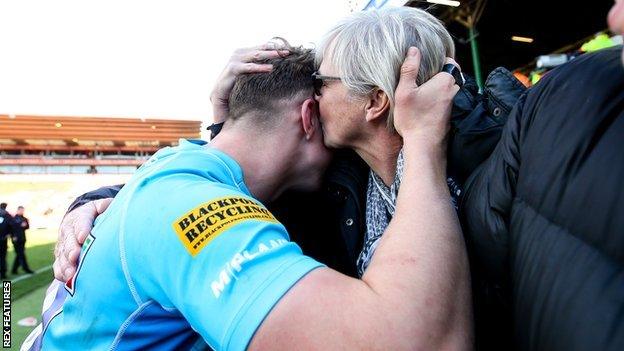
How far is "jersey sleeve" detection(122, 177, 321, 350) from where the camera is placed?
996 millimetres

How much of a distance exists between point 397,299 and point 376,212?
2.57ft

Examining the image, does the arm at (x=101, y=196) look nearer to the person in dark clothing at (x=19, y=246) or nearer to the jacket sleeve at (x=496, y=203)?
the jacket sleeve at (x=496, y=203)

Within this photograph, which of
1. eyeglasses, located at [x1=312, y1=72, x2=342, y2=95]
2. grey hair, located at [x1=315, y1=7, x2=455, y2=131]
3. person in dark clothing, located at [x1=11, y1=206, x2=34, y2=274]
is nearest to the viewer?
grey hair, located at [x1=315, y1=7, x2=455, y2=131]

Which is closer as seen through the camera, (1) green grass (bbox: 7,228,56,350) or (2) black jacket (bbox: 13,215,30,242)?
(1) green grass (bbox: 7,228,56,350)

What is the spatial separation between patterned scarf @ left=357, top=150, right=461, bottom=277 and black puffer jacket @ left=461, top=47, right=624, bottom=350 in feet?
1.98

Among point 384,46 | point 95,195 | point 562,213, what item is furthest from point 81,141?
point 562,213

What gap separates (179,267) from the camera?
109 cm

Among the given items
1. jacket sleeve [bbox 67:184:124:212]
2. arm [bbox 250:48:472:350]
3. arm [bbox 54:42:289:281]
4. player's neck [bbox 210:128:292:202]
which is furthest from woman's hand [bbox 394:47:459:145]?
jacket sleeve [bbox 67:184:124:212]

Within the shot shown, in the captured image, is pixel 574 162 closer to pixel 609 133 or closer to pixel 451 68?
pixel 609 133

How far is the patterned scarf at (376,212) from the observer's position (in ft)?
5.28

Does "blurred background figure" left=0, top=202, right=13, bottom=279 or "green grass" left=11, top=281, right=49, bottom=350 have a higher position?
"green grass" left=11, top=281, right=49, bottom=350

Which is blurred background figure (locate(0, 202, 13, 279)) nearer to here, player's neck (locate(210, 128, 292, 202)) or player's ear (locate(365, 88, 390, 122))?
player's neck (locate(210, 128, 292, 202))

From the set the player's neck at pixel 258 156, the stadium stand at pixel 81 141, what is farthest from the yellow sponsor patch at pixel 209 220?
the stadium stand at pixel 81 141

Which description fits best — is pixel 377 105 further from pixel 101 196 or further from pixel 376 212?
pixel 101 196
